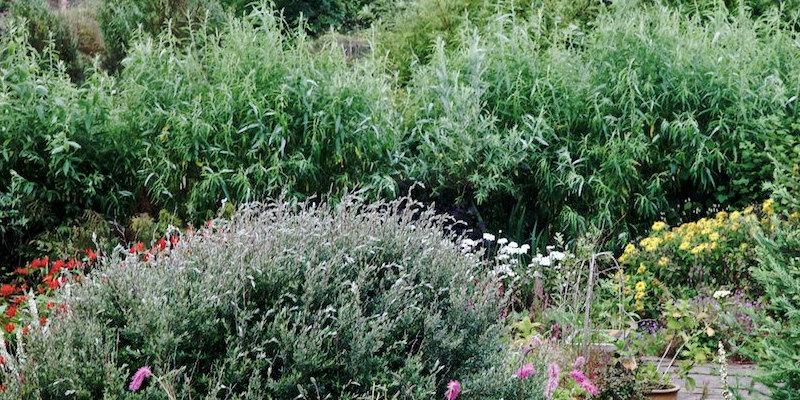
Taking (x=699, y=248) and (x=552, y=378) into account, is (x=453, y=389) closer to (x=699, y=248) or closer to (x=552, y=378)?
(x=552, y=378)

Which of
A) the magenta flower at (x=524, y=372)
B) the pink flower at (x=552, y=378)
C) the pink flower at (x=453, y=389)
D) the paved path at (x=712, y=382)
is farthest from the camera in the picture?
the paved path at (x=712, y=382)

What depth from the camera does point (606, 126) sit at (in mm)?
6980

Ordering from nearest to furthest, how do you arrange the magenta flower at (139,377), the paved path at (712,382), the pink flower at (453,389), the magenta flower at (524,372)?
the magenta flower at (139,377) → the pink flower at (453,389) → the magenta flower at (524,372) → the paved path at (712,382)

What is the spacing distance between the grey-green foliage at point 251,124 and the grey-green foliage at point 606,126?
0.61 meters

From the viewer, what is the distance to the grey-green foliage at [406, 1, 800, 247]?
22.3 feet

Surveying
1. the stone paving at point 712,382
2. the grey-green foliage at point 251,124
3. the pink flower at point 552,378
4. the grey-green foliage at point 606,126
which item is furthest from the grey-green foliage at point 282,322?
the grey-green foliage at point 606,126

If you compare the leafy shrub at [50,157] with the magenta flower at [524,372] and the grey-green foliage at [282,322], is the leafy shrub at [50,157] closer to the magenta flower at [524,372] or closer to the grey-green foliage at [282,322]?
the grey-green foliage at [282,322]

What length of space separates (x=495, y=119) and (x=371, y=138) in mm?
963

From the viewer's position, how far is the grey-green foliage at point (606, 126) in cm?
679

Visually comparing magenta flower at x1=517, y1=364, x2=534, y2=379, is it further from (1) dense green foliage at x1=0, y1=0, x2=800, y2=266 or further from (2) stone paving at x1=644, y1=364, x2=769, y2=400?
(1) dense green foliage at x1=0, y1=0, x2=800, y2=266

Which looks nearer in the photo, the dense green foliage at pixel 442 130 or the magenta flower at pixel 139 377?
the magenta flower at pixel 139 377

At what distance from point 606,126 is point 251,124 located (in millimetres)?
2789

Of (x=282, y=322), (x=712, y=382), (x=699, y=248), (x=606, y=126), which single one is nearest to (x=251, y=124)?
(x=606, y=126)

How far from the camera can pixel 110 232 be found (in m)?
6.36
